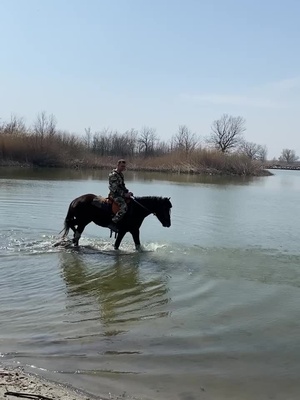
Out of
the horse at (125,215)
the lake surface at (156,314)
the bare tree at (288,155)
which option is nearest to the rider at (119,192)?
the horse at (125,215)

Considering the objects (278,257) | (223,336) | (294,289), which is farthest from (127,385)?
(278,257)

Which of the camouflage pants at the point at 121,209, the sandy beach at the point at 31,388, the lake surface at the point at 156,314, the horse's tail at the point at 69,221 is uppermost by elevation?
the camouflage pants at the point at 121,209

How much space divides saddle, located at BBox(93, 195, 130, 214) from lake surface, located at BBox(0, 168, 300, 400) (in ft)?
3.49

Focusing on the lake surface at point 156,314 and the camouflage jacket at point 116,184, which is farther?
the camouflage jacket at point 116,184

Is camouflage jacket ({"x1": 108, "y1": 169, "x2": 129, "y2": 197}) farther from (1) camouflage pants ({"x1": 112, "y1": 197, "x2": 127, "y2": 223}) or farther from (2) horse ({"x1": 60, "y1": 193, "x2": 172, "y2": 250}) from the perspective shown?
(2) horse ({"x1": 60, "y1": 193, "x2": 172, "y2": 250})

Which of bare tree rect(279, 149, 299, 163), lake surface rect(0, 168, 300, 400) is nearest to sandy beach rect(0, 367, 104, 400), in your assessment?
lake surface rect(0, 168, 300, 400)

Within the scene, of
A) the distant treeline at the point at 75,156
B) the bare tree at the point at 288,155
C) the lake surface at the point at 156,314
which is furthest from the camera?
the bare tree at the point at 288,155

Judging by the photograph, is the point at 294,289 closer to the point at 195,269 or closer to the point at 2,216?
the point at 195,269

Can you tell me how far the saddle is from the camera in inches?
448

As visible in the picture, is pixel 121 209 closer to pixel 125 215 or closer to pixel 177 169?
pixel 125 215

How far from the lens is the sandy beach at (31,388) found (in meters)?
3.86

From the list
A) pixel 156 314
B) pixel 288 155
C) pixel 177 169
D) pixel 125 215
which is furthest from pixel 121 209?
pixel 288 155

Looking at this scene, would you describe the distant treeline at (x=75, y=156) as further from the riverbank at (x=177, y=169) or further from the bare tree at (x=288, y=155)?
the bare tree at (x=288, y=155)

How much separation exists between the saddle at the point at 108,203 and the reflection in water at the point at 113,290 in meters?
1.29
